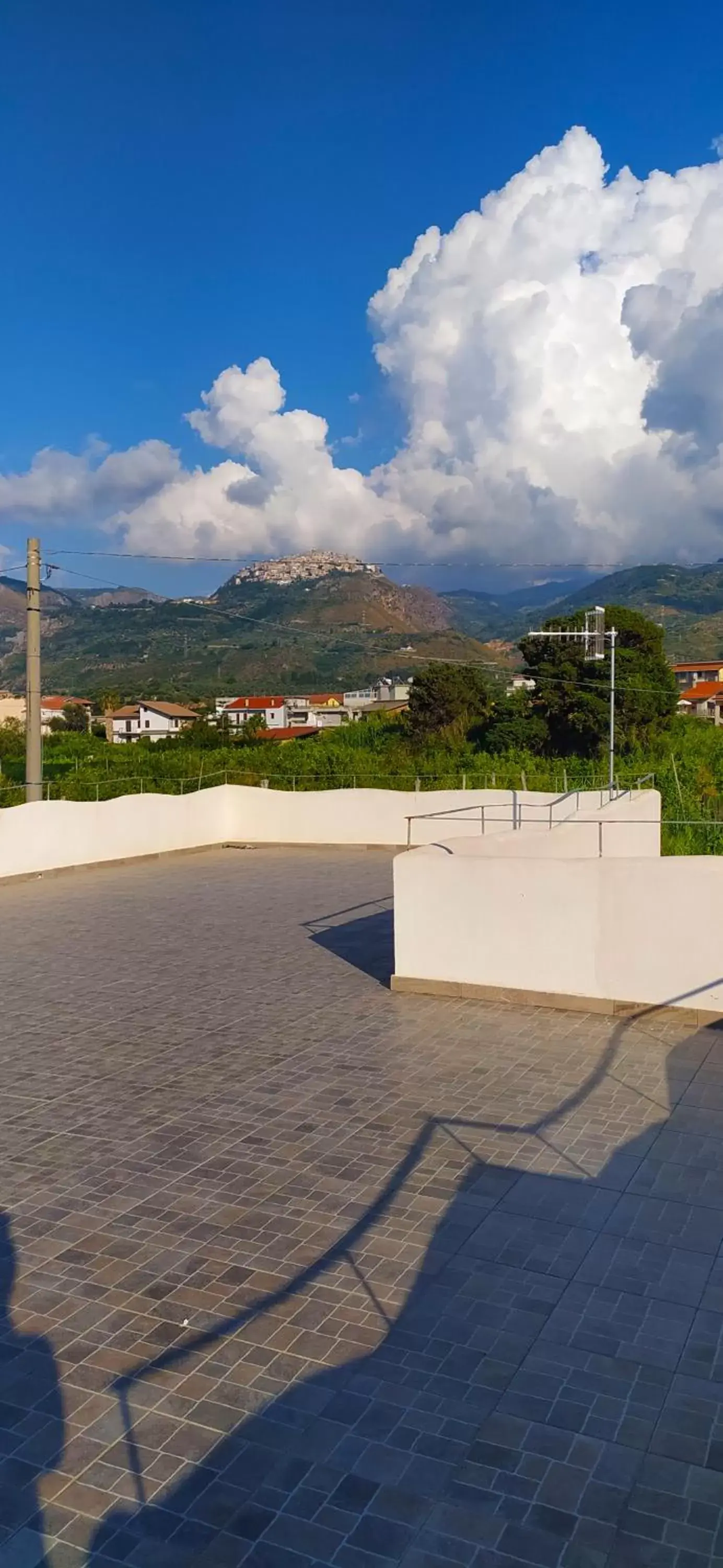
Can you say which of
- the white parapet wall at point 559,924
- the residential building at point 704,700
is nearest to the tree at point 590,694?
the white parapet wall at point 559,924

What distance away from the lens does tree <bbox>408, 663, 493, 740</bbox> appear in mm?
52281

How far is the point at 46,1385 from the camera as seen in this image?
13.8ft

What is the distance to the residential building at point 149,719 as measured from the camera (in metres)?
88.0

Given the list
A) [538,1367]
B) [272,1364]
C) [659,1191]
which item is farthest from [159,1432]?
[659,1191]

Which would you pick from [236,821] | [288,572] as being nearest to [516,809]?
[236,821]

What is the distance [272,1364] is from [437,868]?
19.2 ft

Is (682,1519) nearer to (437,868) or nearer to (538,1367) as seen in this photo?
(538,1367)

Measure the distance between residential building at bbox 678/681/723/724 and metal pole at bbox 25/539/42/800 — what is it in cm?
7376

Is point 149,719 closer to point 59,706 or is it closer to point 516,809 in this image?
point 59,706

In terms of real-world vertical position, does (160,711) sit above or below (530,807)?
above

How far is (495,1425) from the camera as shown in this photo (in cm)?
393

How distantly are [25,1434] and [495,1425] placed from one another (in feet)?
5.54

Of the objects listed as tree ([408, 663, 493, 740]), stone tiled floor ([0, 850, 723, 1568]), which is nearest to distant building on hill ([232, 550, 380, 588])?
tree ([408, 663, 493, 740])

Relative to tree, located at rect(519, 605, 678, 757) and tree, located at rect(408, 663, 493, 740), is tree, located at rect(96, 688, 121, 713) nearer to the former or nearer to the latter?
→ tree, located at rect(408, 663, 493, 740)
